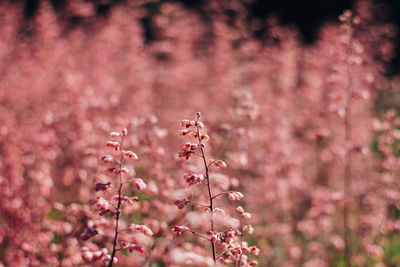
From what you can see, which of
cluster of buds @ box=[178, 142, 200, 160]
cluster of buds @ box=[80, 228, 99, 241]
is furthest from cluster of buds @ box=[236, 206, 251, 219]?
cluster of buds @ box=[80, 228, 99, 241]

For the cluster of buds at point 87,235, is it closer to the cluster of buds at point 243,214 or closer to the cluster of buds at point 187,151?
the cluster of buds at point 187,151

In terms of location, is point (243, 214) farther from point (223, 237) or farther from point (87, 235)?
point (87, 235)

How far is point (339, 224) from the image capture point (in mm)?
3922

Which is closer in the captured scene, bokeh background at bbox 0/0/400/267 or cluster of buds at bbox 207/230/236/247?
cluster of buds at bbox 207/230/236/247

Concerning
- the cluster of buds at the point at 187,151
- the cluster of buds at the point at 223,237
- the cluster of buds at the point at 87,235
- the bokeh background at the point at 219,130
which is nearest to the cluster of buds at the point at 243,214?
the cluster of buds at the point at 223,237

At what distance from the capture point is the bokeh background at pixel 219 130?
233 centimetres

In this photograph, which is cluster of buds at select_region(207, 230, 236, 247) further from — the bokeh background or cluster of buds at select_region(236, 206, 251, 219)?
the bokeh background

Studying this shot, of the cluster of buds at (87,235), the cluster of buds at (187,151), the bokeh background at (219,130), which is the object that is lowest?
the bokeh background at (219,130)

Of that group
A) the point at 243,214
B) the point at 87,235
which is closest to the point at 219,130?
the point at 243,214

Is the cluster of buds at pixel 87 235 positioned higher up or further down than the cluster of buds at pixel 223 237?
higher up

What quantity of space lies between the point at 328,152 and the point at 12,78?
3.13 m

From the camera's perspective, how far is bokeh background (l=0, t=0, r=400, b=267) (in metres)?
2.33

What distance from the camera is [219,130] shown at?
7.95 feet

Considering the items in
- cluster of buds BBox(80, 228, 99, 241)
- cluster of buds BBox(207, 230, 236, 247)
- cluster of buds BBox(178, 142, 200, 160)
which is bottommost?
cluster of buds BBox(207, 230, 236, 247)
